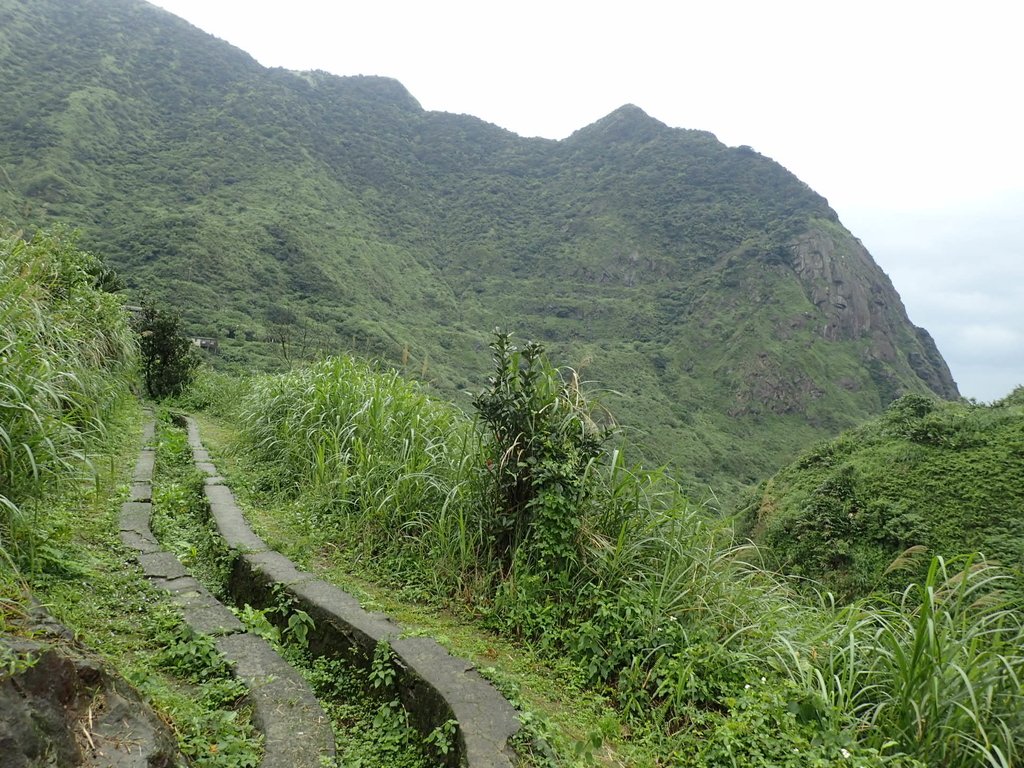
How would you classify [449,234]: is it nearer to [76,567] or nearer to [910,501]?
[910,501]

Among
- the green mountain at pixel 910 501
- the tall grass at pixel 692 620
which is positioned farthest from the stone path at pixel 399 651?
the green mountain at pixel 910 501

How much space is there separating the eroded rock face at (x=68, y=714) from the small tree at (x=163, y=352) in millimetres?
A: 8692

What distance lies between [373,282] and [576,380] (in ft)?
164

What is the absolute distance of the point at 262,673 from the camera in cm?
223

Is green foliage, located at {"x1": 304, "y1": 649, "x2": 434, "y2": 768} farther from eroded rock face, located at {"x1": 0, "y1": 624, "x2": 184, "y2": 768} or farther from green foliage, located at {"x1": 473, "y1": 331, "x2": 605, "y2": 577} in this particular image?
green foliage, located at {"x1": 473, "y1": 331, "x2": 605, "y2": 577}

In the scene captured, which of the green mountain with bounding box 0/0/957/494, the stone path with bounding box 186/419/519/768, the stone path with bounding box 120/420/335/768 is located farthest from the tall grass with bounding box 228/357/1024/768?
the green mountain with bounding box 0/0/957/494

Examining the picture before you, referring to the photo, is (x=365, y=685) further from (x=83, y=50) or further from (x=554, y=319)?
(x=83, y=50)

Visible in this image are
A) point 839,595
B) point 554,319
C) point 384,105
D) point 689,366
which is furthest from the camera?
point 384,105

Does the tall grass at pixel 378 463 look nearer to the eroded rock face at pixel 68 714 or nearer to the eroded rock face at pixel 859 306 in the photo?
the eroded rock face at pixel 68 714

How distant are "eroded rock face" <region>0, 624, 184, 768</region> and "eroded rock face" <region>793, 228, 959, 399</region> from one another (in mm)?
68109

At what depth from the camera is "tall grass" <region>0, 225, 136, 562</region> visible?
257 cm

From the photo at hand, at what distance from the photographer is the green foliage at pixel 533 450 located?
3070 millimetres

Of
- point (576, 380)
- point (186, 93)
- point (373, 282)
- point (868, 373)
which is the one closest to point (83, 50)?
point (186, 93)

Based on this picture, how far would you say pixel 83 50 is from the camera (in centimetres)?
5988
